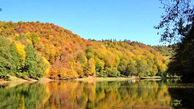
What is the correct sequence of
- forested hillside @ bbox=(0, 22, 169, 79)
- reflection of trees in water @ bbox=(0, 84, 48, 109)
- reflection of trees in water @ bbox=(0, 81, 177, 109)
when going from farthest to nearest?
1. forested hillside @ bbox=(0, 22, 169, 79)
2. reflection of trees in water @ bbox=(0, 81, 177, 109)
3. reflection of trees in water @ bbox=(0, 84, 48, 109)

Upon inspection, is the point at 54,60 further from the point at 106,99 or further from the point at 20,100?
the point at 20,100

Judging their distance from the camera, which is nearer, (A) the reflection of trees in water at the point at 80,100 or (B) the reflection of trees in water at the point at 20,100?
(B) the reflection of trees in water at the point at 20,100

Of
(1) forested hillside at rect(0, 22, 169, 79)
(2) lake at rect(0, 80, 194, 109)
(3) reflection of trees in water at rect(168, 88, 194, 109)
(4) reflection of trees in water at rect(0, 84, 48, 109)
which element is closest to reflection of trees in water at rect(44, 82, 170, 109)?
(2) lake at rect(0, 80, 194, 109)

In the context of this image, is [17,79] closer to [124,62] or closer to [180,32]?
[180,32]

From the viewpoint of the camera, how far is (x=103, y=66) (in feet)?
448

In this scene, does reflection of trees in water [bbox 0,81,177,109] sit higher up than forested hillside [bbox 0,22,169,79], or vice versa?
forested hillside [bbox 0,22,169,79]

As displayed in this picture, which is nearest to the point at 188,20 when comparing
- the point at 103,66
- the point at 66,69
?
the point at 66,69

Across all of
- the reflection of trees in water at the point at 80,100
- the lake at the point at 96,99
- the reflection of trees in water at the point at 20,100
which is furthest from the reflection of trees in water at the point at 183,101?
the reflection of trees in water at the point at 20,100

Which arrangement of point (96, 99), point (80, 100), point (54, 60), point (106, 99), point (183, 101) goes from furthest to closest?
point (54, 60)
point (106, 99)
point (96, 99)
point (80, 100)
point (183, 101)

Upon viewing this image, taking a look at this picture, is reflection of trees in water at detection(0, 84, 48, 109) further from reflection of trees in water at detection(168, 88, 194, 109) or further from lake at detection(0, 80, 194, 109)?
reflection of trees in water at detection(168, 88, 194, 109)

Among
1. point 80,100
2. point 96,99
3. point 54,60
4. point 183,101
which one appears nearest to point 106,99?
→ point 96,99

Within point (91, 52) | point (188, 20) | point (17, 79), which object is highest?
point (91, 52)

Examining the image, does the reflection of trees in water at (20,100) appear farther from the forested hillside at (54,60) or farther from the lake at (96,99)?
the forested hillside at (54,60)

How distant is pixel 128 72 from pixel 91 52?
26763 millimetres
